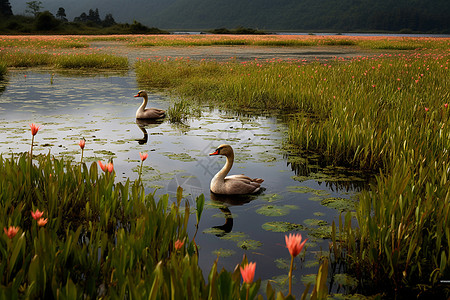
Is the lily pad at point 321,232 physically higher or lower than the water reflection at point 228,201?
higher

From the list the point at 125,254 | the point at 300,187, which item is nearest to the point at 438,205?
the point at 300,187

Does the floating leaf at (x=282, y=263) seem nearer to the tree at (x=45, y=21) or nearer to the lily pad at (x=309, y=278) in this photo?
the lily pad at (x=309, y=278)

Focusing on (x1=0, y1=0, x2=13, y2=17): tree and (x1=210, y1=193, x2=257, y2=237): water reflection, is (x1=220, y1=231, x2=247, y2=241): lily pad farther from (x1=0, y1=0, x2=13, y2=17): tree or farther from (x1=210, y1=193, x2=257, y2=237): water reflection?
(x1=0, y1=0, x2=13, y2=17): tree

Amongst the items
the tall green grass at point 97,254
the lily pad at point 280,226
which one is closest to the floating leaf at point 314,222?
the lily pad at point 280,226

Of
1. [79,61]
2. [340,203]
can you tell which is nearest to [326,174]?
[340,203]

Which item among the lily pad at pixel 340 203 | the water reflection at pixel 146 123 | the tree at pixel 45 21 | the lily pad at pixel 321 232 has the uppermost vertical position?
the tree at pixel 45 21

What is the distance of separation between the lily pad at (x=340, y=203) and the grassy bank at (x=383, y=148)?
264mm

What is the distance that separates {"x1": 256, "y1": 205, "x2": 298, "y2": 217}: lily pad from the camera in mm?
4473

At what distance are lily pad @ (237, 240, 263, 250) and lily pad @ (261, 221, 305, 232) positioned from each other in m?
0.32

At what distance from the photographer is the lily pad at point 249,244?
375cm

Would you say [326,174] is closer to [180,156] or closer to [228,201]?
[228,201]

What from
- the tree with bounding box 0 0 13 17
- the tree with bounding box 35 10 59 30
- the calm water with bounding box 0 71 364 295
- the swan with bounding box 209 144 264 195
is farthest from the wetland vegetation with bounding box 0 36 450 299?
the tree with bounding box 0 0 13 17

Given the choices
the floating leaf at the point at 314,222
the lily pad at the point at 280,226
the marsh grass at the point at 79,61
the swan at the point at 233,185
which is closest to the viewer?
the lily pad at the point at 280,226

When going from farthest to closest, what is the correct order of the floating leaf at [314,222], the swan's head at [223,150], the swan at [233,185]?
the swan's head at [223,150] → the swan at [233,185] → the floating leaf at [314,222]
